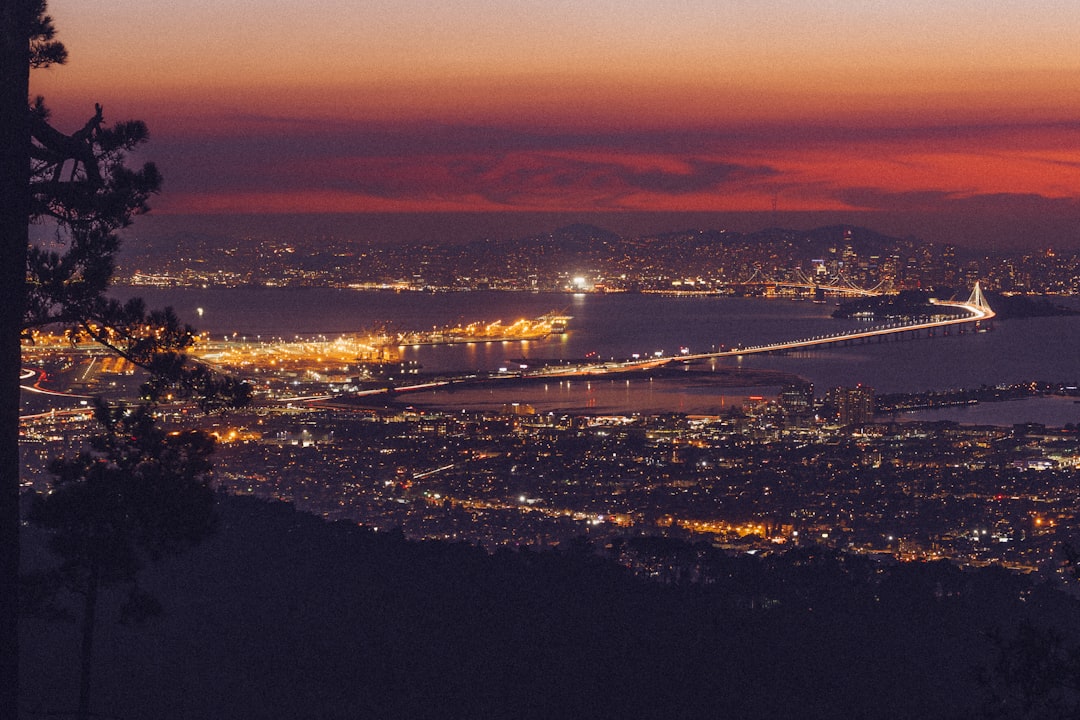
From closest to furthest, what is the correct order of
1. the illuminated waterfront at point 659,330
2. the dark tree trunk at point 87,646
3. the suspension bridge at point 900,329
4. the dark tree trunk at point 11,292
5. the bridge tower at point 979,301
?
the dark tree trunk at point 11,292 < the dark tree trunk at point 87,646 < the illuminated waterfront at point 659,330 < the suspension bridge at point 900,329 < the bridge tower at point 979,301

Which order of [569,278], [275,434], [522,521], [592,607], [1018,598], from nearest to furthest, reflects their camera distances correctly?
[592,607]
[1018,598]
[522,521]
[275,434]
[569,278]

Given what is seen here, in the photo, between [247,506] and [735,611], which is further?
[247,506]

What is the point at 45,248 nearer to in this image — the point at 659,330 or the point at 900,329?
the point at 659,330

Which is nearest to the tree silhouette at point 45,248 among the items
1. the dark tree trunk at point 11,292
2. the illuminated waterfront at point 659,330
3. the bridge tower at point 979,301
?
the dark tree trunk at point 11,292

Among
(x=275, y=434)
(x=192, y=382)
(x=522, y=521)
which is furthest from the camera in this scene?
(x=275, y=434)

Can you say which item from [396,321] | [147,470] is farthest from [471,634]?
→ [396,321]

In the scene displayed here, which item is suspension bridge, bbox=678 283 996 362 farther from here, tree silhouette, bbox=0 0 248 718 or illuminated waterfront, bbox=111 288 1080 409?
tree silhouette, bbox=0 0 248 718

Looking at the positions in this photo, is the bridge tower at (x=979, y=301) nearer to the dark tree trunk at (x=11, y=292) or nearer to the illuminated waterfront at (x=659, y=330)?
the illuminated waterfront at (x=659, y=330)

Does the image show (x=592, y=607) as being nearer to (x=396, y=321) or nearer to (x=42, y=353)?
(x=42, y=353)
